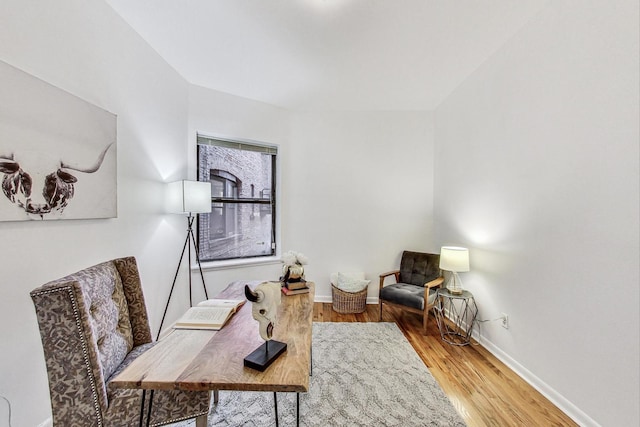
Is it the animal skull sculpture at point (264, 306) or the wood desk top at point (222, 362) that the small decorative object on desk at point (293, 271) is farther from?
the animal skull sculpture at point (264, 306)

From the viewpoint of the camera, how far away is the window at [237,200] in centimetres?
315

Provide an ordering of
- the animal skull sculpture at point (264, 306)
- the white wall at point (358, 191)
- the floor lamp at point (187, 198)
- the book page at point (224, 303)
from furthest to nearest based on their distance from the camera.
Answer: the white wall at point (358, 191) → the floor lamp at point (187, 198) → the book page at point (224, 303) → the animal skull sculpture at point (264, 306)

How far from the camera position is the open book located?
1.36 m

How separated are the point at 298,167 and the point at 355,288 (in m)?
1.84

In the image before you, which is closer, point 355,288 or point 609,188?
point 609,188

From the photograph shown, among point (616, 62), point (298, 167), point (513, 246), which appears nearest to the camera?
point (616, 62)

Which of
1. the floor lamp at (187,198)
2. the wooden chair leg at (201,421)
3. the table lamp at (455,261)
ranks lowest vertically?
the wooden chair leg at (201,421)

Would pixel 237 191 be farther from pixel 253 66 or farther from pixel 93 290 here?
pixel 93 290

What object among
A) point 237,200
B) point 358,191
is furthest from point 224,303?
point 358,191

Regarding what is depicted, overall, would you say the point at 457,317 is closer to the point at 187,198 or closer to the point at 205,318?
the point at 205,318

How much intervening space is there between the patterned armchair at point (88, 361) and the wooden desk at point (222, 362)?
200mm

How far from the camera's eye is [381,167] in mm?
3598

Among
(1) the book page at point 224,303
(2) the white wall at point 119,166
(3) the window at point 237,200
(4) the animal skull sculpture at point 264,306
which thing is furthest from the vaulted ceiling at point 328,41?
(1) the book page at point 224,303

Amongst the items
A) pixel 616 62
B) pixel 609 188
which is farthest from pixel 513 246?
pixel 616 62
